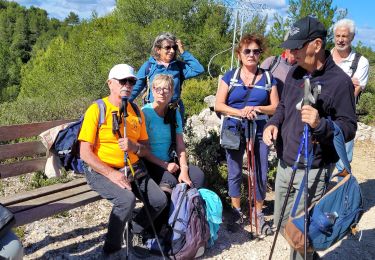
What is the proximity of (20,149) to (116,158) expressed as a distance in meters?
1.10

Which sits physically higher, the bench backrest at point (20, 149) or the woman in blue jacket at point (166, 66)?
the woman in blue jacket at point (166, 66)

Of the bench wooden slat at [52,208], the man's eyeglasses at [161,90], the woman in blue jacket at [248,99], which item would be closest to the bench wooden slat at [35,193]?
the bench wooden slat at [52,208]

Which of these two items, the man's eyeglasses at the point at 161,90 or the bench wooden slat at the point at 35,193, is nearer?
the bench wooden slat at the point at 35,193

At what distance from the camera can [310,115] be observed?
2.28 metres

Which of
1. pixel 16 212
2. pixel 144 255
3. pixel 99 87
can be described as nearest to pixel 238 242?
pixel 144 255

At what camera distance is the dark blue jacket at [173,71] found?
4.58 metres

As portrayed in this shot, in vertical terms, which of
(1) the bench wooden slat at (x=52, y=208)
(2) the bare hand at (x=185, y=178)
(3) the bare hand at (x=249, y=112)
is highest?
(3) the bare hand at (x=249, y=112)

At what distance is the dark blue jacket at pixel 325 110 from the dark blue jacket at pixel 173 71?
6.44 feet

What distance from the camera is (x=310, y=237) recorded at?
248cm

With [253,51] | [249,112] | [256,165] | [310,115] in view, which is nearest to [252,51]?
[253,51]

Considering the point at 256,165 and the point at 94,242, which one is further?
the point at 256,165

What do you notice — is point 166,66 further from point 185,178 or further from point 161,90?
point 185,178

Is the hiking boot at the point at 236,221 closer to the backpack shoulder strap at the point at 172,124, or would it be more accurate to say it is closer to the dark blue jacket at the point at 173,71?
the backpack shoulder strap at the point at 172,124

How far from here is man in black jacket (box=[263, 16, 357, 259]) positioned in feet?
7.96
